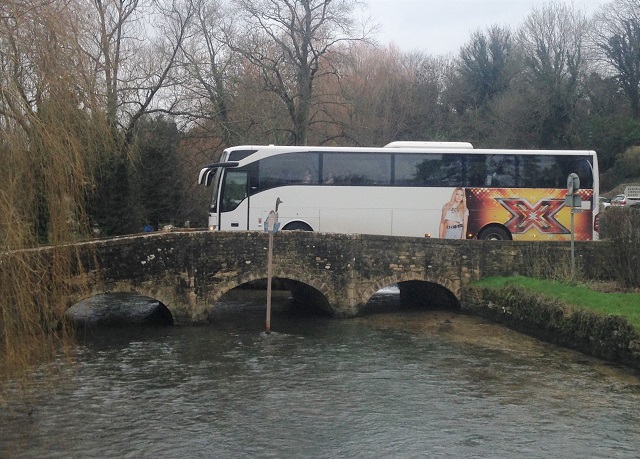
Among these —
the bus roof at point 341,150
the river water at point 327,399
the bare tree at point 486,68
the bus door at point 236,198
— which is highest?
the bare tree at point 486,68

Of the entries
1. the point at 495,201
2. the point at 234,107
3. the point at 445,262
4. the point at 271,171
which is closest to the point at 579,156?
the point at 495,201

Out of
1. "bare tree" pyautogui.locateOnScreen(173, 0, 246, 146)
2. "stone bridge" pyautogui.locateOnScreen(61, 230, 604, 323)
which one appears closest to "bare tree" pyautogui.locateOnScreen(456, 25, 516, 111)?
"bare tree" pyautogui.locateOnScreen(173, 0, 246, 146)

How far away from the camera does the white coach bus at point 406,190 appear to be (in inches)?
864

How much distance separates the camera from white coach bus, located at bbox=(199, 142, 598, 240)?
21.9m

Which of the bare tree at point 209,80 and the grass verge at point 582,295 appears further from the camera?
the bare tree at point 209,80

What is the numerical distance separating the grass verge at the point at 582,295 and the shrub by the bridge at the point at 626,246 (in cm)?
92

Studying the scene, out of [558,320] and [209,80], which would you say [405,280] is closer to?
[558,320]

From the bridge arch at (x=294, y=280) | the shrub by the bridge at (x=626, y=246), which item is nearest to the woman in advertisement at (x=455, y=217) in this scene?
the bridge arch at (x=294, y=280)

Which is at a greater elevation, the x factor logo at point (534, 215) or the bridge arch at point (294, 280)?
the x factor logo at point (534, 215)

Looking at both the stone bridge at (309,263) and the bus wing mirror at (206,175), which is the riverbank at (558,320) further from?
the bus wing mirror at (206,175)

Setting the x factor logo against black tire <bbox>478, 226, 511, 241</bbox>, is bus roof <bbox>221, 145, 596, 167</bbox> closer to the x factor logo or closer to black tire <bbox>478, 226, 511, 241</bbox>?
the x factor logo

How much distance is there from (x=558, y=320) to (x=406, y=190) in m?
6.88

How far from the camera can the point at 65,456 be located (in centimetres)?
1005

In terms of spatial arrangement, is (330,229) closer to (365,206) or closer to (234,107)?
(365,206)
